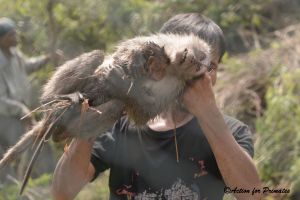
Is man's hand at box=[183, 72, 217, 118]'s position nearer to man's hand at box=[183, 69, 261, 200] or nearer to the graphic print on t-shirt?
man's hand at box=[183, 69, 261, 200]

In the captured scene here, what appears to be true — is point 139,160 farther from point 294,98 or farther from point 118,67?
point 294,98

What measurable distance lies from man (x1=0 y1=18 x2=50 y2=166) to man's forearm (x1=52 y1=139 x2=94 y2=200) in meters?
2.57

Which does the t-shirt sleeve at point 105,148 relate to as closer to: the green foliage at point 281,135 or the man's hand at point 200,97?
the man's hand at point 200,97

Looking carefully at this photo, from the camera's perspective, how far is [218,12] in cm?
500

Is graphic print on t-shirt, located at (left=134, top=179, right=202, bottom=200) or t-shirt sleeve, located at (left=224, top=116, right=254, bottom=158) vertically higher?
t-shirt sleeve, located at (left=224, top=116, right=254, bottom=158)

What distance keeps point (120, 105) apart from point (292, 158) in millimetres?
2099

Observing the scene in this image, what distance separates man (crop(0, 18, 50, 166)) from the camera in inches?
171

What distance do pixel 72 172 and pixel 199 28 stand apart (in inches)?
20.7

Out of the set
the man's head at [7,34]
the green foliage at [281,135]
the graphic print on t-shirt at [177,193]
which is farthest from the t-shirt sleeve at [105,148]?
the man's head at [7,34]

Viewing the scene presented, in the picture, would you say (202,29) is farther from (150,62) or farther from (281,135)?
(281,135)

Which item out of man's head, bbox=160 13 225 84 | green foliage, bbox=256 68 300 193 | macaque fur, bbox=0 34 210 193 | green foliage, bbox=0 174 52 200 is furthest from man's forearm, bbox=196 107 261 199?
green foliage, bbox=256 68 300 193

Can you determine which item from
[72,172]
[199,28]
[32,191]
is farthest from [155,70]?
[32,191]

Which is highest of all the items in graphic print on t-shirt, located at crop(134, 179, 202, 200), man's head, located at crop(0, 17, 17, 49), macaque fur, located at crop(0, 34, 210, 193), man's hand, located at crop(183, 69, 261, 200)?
macaque fur, located at crop(0, 34, 210, 193)

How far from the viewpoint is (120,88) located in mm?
1577
